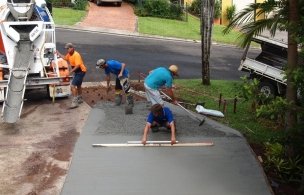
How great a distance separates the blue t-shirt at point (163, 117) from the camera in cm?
1048

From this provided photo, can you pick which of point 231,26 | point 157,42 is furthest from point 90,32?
point 231,26

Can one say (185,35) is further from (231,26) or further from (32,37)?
(231,26)

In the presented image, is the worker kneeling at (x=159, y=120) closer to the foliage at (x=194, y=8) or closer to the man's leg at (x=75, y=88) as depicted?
the man's leg at (x=75, y=88)

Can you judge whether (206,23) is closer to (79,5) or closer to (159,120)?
(159,120)

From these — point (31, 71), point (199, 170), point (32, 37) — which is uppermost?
point (32, 37)

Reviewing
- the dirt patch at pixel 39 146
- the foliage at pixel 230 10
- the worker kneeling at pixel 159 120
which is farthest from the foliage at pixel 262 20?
the foliage at pixel 230 10

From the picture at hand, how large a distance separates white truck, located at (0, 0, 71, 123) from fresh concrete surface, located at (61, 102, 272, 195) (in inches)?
89.6

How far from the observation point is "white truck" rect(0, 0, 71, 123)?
43.9ft

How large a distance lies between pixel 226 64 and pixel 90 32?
335 inches

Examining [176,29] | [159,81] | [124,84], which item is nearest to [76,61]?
[124,84]

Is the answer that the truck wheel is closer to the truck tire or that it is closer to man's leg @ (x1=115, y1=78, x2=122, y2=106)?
the truck tire

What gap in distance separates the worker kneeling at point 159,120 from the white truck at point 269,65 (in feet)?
18.0

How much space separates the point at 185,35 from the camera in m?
29.2

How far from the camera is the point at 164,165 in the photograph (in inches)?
383
